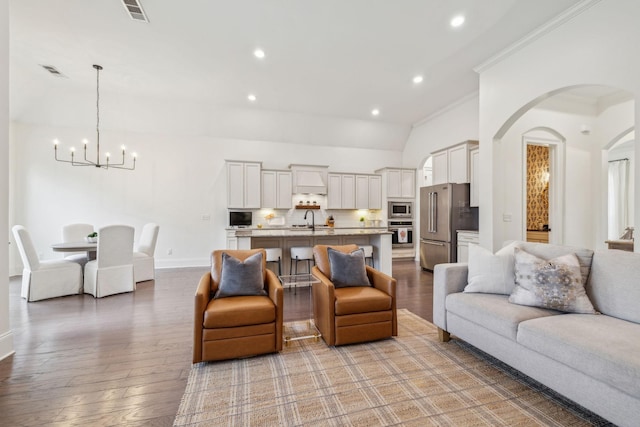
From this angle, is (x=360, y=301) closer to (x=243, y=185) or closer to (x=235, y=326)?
(x=235, y=326)

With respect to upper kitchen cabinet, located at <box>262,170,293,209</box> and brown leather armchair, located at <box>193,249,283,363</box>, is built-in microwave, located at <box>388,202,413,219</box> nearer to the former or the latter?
upper kitchen cabinet, located at <box>262,170,293,209</box>

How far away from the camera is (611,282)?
2035 millimetres

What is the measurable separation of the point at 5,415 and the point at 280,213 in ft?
19.2

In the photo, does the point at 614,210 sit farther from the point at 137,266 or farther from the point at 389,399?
the point at 137,266

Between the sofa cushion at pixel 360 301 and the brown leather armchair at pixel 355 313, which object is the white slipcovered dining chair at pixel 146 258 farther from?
the sofa cushion at pixel 360 301

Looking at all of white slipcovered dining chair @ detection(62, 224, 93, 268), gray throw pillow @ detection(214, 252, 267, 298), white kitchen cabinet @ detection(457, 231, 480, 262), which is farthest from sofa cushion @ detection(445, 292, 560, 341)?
white slipcovered dining chair @ detection(62, 224, 93, 268)

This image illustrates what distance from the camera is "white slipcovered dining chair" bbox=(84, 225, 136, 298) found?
4098 millimetres

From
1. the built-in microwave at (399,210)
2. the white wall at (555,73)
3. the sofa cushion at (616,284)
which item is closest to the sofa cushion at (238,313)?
the sofa cushion at (616,284)

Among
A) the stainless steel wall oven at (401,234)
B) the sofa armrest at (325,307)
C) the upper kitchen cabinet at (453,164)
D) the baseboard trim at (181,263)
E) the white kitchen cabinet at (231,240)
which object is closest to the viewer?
the sofa armrest at (325,307)

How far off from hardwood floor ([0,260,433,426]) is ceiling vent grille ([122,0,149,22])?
141 inches

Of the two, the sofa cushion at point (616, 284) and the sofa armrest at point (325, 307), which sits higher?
the sofa cushion at point (616, 284)

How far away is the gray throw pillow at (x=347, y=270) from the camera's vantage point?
9.47ft

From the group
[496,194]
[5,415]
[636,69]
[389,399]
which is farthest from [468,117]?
[5,415]

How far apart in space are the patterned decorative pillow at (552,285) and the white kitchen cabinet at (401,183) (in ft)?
17.5
